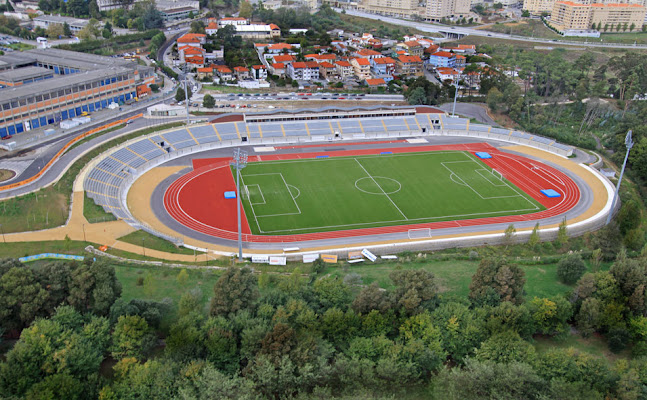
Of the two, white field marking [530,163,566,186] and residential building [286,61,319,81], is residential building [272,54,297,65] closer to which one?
residential building [286,61,319,81]

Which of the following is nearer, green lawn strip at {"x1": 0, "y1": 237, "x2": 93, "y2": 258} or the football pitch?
green lawn strip at {"x1": 0, "y1": 237, "x2": 93, "y2": 258}

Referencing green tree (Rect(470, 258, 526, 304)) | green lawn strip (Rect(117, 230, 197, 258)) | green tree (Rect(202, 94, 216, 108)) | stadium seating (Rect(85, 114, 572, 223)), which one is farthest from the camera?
green tree (Rect(202, 94, 216, 108))

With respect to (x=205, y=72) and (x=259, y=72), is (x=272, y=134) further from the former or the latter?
(x=205, y=72)

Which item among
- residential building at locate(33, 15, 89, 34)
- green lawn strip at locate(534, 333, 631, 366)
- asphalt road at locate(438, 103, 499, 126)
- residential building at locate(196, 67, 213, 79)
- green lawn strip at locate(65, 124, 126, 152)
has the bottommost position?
asphalt road at locate(438, 103, 499, 126)

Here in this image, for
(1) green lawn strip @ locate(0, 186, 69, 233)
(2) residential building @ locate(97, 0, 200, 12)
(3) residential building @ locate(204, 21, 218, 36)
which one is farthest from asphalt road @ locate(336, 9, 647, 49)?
(1) green lawn strip @ locate(0, 186, 69, 233)

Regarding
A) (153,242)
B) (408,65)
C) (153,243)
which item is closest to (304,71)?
(408,65)

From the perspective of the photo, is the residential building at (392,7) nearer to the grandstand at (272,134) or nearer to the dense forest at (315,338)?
the grandstand at (272,134)

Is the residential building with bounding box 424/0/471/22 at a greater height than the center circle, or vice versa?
the residential building with bounding box 424/0/471/22
